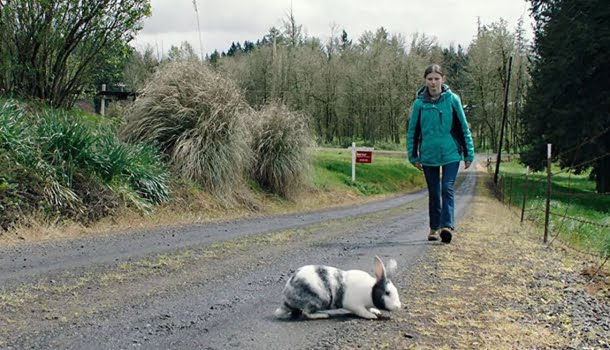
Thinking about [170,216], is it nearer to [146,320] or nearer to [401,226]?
[401,226]

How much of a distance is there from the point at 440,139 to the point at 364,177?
20121 mm

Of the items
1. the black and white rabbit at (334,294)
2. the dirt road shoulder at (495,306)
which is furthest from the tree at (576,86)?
the black and white rabbit at (334,294)

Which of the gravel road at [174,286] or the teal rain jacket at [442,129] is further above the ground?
the teal rain jacket at [442,129]

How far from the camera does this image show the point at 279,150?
16.6 m

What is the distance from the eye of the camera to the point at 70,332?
12.6ft

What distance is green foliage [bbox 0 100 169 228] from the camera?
9.03m

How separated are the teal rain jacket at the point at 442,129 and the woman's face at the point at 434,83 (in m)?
0.09

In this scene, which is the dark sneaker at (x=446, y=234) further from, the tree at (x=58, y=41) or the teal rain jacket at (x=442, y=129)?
the tree at (x=58, y=41)

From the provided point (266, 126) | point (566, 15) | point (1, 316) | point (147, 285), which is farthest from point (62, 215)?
point (566, 15)

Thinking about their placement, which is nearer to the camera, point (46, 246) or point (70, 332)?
point (70, 332)

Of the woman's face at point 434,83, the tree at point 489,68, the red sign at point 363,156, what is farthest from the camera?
the tree at point 489,68

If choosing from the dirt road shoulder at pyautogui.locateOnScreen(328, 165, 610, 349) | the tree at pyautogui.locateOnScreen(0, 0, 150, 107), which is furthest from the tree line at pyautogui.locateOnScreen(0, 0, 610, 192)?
the dirt road shoulder at pyautogui.locateOnScreen(328, 165, 610, 349)

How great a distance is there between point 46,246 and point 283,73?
162 ft

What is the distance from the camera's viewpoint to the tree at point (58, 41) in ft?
39.3
